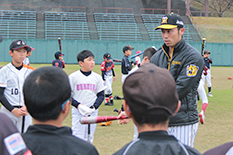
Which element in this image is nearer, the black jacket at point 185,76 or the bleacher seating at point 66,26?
the black jacket at point 185,76

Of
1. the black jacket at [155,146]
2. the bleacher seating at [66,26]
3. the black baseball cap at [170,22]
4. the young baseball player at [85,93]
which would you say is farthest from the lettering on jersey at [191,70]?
the bleacher seating at [66,26]

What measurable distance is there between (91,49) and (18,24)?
424 inches

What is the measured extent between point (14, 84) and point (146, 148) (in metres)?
4.19

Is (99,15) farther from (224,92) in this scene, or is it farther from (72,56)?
(224,92)

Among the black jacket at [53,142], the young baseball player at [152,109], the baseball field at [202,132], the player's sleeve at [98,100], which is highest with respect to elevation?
the young baseball player at [152,109]

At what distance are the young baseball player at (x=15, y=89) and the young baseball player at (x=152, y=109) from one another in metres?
3.78

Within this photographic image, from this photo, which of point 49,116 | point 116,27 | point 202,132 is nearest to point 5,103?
point 49,116

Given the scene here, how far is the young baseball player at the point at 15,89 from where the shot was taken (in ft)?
17.5

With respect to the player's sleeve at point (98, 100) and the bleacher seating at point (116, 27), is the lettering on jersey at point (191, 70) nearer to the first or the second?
the player's sleeve at point (98, 100)

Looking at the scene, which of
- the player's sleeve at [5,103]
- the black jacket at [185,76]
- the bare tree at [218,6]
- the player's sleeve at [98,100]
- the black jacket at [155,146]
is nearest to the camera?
the black jacket at [155,146]

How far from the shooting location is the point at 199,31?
42.9m

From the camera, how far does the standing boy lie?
4023mm

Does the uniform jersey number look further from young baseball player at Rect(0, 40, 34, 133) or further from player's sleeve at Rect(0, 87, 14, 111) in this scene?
player's sleeve at Rect(0, 87, 14, 111)

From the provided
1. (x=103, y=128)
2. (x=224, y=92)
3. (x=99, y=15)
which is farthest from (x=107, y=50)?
(x=103, y=128)
